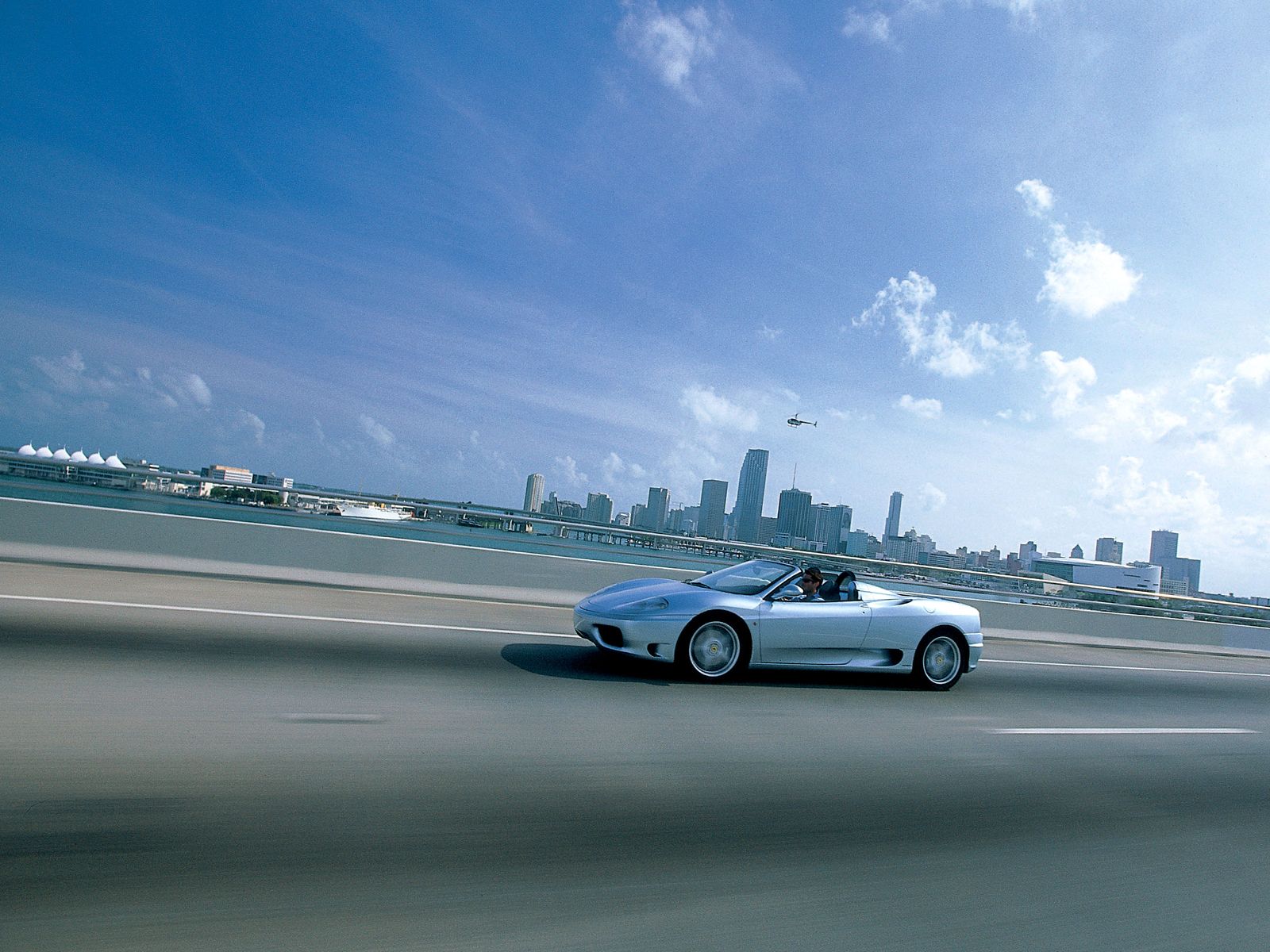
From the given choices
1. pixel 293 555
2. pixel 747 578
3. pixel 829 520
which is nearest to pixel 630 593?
pixel 747 578

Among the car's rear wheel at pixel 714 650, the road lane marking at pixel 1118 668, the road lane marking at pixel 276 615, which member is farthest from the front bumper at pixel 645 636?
the road lane marking at pixel 1118 668

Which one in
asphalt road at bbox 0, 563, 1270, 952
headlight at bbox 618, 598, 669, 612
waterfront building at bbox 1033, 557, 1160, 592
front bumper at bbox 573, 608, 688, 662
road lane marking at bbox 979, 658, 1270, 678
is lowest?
asphalt road at bbox 0, 563, 1270, 952

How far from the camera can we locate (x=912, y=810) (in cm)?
469

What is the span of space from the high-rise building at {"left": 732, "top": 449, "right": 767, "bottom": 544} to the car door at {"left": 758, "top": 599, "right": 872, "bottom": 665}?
13902 mm

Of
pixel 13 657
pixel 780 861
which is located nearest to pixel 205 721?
pixel 13 657

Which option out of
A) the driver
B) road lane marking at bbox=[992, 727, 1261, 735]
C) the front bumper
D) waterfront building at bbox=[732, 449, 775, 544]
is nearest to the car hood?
the front bumper

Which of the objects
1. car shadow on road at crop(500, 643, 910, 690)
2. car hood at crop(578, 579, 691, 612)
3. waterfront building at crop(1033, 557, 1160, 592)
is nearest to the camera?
car shadow on road at crop(500, 643, 910, 690)

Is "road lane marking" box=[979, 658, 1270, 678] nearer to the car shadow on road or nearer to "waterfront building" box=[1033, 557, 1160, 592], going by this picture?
the car shadow on road

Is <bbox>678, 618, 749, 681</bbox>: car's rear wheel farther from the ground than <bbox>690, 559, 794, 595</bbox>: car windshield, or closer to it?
closer to it

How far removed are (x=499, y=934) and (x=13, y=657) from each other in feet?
16.2

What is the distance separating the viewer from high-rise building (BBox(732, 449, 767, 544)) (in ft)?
79.0

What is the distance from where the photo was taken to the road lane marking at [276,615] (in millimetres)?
8086

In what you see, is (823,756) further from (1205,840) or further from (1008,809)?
(1205,840)

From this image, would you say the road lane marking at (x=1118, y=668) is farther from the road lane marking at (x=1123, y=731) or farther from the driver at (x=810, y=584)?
the driver at (x=810, y=584)
